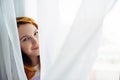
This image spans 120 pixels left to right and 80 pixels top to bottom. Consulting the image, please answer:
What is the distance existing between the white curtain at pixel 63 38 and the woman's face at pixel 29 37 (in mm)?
94

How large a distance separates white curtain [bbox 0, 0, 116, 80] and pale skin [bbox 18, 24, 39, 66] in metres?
0.10

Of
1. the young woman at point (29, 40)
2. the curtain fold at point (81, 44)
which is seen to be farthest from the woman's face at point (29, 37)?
the curtain fold at point (81, 44)

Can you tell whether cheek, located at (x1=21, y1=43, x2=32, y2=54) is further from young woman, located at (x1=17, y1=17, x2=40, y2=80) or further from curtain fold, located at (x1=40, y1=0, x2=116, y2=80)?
curtain fold, located at (x1=40, y1=0, x2=116, y2=80)

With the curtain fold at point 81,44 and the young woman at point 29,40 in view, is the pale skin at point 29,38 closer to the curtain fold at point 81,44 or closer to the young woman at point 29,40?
the young woman at point 29,40

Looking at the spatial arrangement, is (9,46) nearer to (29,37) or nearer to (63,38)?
(29,37)

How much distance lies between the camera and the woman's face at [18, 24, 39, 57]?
1098 millimetres

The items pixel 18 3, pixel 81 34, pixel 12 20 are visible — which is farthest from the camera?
pixel 18 3

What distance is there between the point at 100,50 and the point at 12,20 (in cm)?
45

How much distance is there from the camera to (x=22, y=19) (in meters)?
1.11

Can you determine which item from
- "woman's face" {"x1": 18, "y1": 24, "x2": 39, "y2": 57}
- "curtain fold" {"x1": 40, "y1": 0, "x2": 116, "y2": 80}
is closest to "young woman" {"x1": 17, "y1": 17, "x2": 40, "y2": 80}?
"woman's face" {"x1": 18, "y1": 24, "x2": 39, "y2": 57}

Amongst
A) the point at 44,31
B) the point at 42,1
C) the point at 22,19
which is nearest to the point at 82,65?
the point at 44,31

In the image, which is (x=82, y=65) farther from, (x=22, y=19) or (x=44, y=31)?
(x=22, y=19)

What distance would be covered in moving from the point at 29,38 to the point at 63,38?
0.91 feet

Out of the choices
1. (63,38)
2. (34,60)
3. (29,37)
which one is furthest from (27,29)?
(63,38)
